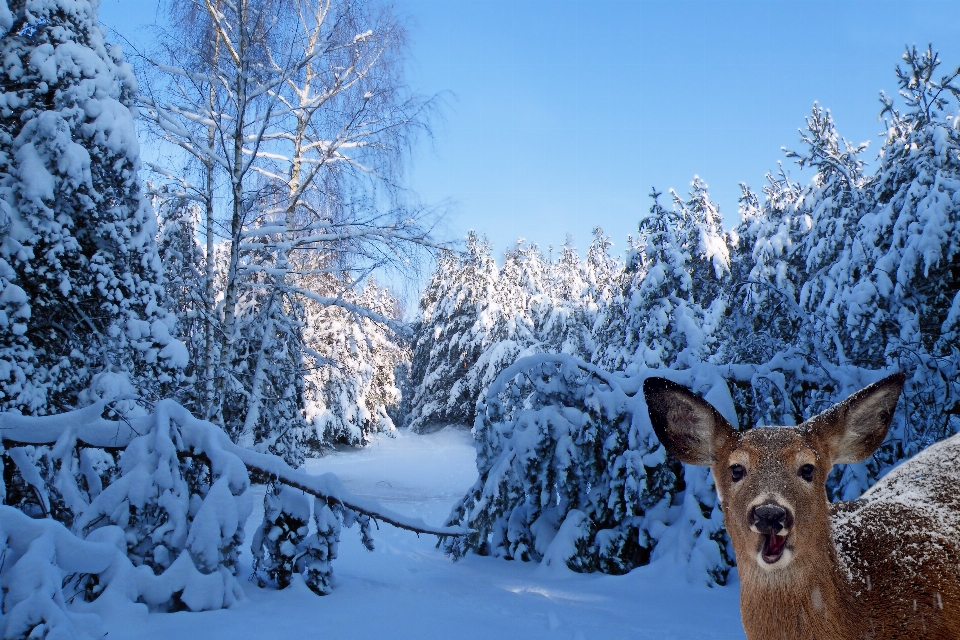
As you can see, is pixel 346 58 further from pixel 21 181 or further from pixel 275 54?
pixel 21 181

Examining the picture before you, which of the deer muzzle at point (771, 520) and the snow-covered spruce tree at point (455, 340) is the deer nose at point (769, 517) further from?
the snow-covered spruce tree at point (455, 340)

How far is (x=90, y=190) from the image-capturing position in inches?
251

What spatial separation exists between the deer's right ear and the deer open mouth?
308 mm

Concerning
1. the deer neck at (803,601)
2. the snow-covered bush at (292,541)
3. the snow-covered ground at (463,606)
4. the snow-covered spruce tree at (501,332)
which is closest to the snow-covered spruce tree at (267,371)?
the snow-covered ground at (463,606)

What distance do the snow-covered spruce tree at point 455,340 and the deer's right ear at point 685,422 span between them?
29.7m

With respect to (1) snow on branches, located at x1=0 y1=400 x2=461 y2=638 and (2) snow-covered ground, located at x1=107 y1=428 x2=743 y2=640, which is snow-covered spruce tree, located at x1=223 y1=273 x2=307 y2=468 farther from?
(1) snow on branches, located at x1=0 y1=400 x2=461 y2=638

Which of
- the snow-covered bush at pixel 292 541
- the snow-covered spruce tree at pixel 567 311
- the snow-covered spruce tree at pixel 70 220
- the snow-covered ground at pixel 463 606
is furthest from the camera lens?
the snow-covered spruce tree at pixel 567 311

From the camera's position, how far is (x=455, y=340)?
109 feet

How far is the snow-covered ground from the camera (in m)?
3.82

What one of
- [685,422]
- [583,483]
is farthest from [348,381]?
[685,422]

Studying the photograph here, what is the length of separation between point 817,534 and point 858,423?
35cm

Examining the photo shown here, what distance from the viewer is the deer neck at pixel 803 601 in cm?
184

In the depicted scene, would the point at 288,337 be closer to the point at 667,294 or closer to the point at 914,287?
the point at 667,294

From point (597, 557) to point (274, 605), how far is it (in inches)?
115
